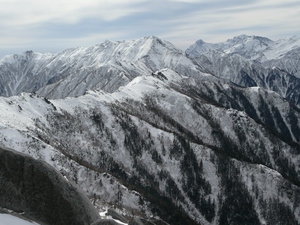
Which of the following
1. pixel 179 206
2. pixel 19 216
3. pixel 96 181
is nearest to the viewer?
pixel 19 216

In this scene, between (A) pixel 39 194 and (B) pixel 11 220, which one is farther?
(A) pixel 39 194

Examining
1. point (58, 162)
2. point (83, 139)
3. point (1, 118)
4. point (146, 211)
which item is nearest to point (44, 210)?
point (58, 162)

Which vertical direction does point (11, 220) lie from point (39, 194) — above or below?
above

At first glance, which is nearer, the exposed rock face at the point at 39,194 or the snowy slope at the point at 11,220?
the snowy slope at the point at 11,220

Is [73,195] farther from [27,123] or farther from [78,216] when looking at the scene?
[27,123]

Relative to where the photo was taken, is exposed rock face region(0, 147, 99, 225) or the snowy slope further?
exposed rock face region(0, 147, 99, 225)

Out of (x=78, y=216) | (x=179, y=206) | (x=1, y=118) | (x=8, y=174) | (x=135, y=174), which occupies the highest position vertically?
(x=8, y=174)

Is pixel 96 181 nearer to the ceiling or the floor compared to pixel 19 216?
nearer to the floor

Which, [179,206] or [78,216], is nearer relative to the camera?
[78,216]
